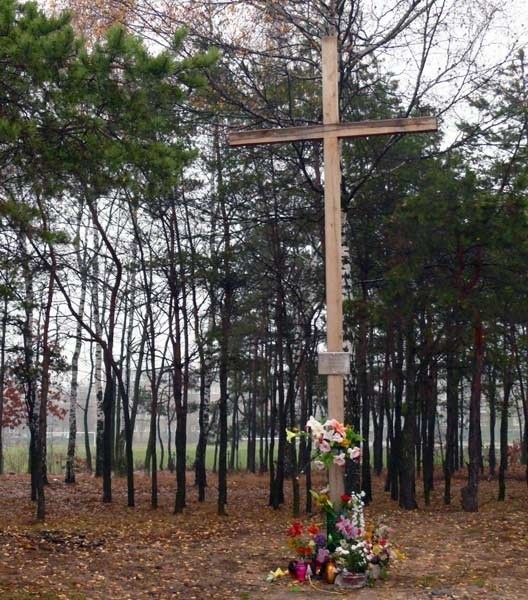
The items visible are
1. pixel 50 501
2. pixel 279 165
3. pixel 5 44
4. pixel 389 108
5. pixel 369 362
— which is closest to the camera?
pixel 5 44

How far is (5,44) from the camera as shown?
643cm

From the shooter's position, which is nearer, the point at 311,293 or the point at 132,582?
the point at 132,582

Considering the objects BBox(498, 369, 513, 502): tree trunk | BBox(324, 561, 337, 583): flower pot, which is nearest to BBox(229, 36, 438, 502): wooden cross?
BBox(324, 561, 337, 583): flower pot

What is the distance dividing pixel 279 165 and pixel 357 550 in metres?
9.43

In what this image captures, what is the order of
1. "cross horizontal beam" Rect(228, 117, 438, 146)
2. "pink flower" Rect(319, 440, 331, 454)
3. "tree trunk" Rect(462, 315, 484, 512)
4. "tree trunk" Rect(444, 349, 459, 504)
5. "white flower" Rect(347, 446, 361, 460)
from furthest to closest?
"tree trunk" Rect(444, 349, 459, 504), "tree trunk" Rect(462, 315, 484, 512), "cross horizontal beam" Rect(228, 117, 438, 146), "pink flower" Rect(319, 440, 331, 454), "white flower" Rect(347, 446, 361, 460)

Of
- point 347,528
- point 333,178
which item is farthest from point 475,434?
point 333,178

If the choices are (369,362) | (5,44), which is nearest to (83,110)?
(5,44)

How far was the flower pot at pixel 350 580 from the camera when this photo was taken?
21.7 ft

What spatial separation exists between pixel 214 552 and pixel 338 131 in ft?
17.9

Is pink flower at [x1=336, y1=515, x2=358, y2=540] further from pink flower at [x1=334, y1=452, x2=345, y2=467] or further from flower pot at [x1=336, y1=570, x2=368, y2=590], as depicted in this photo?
pink flower at [x1=334, y1=452, x2=345, y2=467]

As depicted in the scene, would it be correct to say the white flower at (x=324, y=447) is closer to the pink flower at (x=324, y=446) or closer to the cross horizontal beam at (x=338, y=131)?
the pink flower at (x=324, y=446)

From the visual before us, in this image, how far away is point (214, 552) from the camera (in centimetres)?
941

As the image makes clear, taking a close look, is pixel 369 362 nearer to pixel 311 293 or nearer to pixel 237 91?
pixel 311 293

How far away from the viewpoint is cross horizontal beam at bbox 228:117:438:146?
23.4 feet
